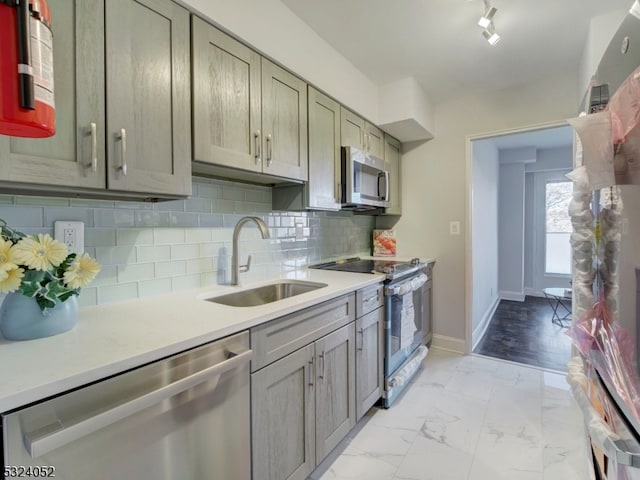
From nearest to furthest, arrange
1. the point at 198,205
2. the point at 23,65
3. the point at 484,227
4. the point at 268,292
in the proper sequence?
the point at 23,65 → the point at 198,205 → the point at 268,292 → the point at 484,227

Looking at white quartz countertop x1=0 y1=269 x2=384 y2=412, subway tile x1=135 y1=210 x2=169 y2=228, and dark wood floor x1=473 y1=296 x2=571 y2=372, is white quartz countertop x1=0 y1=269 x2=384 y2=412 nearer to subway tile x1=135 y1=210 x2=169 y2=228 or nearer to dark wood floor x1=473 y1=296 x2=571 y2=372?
subway tile x1=135 y1=210 x2=169 y2=228

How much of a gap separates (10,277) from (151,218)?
68 centimetres

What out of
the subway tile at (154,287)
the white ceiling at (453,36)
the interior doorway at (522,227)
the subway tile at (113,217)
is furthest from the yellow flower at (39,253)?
the interior doorway at (522,227)

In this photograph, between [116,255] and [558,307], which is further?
[558,307]

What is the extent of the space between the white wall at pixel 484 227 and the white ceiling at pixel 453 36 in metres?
0.97

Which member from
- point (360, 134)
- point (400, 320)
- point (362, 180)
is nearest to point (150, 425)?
point (400, 320)

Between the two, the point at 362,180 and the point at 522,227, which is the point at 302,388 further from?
the point at 522,227

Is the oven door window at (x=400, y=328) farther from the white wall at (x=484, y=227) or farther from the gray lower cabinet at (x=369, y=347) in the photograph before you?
the white wall at (x=484, y=227)

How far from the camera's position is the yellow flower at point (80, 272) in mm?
925

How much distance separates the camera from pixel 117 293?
1.34 m

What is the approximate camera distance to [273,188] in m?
2.10

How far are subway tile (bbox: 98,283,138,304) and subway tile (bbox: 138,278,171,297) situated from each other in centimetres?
3

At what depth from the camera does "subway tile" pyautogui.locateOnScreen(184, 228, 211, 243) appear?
1614mm

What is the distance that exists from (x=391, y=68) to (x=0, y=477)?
2.83 m
